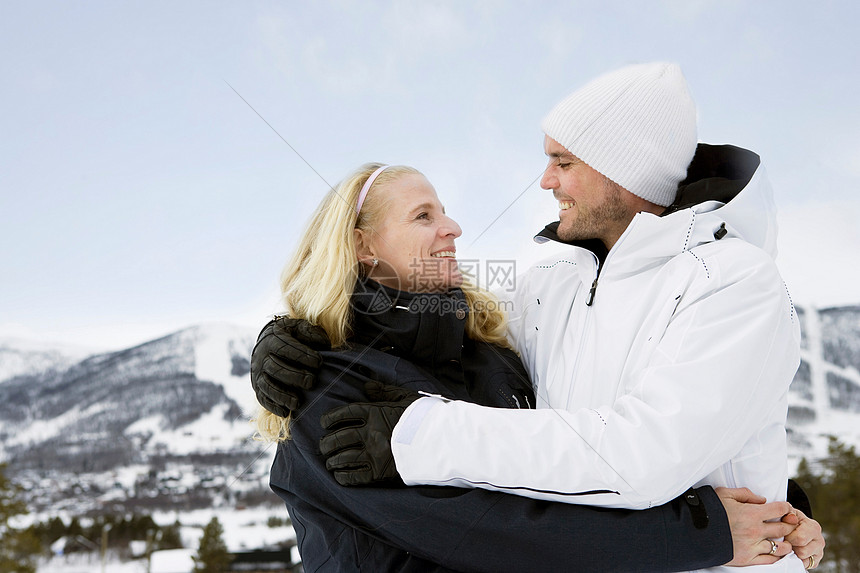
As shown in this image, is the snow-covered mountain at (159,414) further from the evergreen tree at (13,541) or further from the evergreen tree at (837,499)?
the evergreen tree at (13,541)

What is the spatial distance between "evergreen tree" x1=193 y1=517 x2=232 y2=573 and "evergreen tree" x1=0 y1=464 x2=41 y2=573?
22.1 feet

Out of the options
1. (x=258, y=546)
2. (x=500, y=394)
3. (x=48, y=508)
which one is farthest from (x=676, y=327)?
(x=48, y=508)

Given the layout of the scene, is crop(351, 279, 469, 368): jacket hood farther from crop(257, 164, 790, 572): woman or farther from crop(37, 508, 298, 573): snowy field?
crop(37, 508, 298, 573): snowy field

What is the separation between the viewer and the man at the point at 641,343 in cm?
150

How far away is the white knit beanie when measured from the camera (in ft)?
7.22

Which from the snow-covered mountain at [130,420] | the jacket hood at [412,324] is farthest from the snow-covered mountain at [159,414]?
the jacket hood at [412,324]

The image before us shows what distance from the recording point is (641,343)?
178cm

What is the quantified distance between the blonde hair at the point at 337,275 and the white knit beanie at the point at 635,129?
0.62 m

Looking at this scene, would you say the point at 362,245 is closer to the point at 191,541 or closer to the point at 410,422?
the point at 410,422

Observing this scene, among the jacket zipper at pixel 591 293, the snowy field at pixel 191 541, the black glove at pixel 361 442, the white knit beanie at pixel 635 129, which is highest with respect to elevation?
the white knit beanie at pixel 635 129

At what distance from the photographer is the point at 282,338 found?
189 centimetres

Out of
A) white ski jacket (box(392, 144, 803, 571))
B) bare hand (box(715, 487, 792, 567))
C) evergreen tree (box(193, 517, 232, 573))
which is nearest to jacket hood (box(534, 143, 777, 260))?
white ski jacket (box(392, 144, 803, 571))

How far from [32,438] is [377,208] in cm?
4701

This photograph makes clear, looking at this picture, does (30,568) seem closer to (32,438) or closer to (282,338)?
(32,438)
